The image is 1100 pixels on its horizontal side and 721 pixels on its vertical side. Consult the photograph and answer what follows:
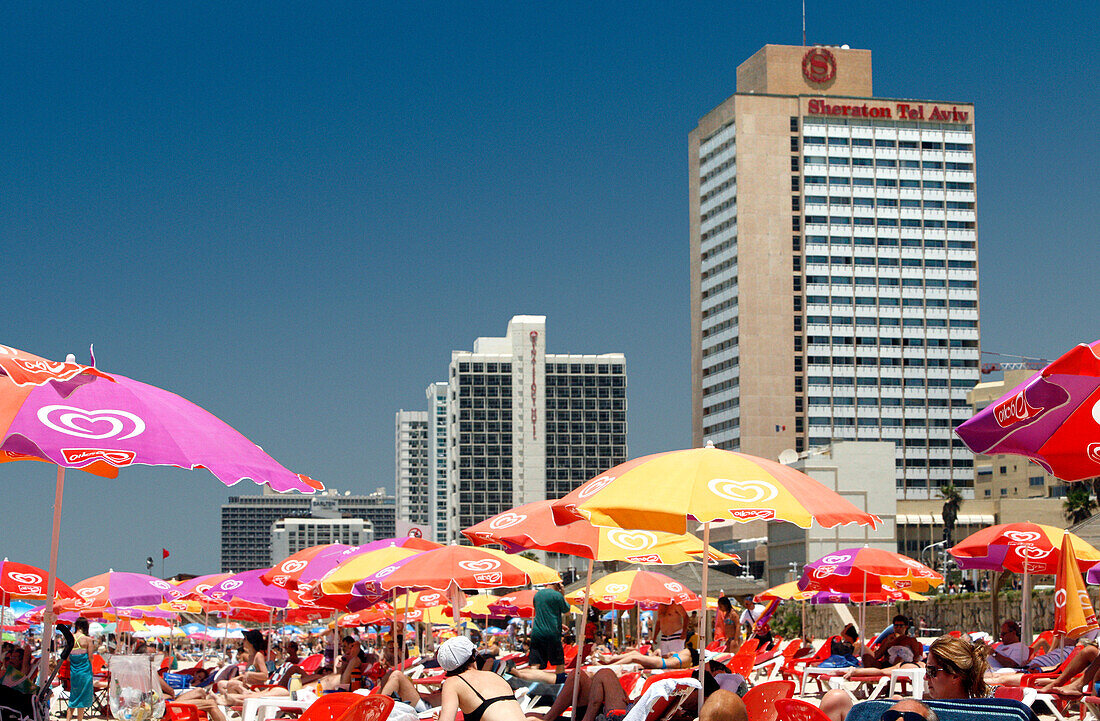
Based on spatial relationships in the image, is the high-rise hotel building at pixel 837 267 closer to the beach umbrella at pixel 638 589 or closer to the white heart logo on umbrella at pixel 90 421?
the beach umbrella at pixel 638 589

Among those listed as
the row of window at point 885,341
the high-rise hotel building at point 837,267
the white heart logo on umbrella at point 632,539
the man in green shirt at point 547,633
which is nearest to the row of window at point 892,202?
the high-rise hotel building at point 837,267

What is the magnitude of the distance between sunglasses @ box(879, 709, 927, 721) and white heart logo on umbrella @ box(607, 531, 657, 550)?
19.4 feet

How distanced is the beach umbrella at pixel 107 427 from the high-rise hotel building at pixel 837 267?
10973cm

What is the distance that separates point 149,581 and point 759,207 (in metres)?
107

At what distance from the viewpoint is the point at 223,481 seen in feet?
17.2

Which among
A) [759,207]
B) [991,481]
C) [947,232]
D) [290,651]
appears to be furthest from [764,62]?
[290,651]

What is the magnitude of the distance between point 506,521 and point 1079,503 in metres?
73.4

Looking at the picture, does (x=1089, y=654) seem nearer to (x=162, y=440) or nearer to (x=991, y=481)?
(x=162, y=440)

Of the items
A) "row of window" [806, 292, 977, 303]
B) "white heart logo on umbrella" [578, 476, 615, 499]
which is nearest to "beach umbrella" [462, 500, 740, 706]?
"white heart logo on umbrella" [578, 476, 615, 499]

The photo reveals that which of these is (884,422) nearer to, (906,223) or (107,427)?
(906,223)

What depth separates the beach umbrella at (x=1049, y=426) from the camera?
5746mm

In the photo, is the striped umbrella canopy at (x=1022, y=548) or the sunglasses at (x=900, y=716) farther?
the striped umbrella canopy at (x=1022, y=548)

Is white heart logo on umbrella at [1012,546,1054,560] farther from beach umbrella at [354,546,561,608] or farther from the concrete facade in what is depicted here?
the concrete facade

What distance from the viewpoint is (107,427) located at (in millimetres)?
5184
